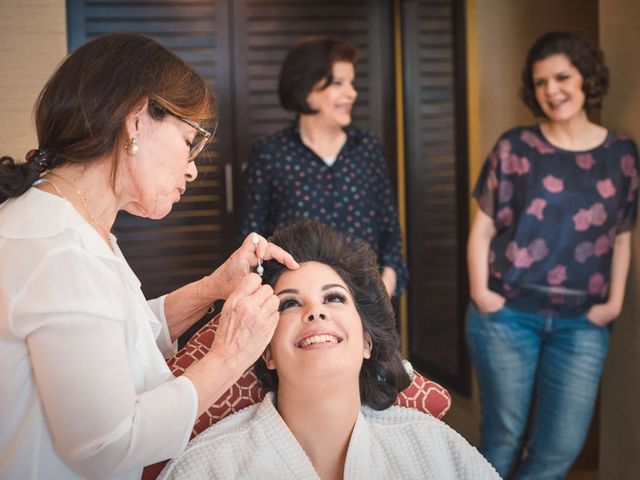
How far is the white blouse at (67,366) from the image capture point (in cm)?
116

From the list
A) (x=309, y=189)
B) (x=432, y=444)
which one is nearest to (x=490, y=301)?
(x=309, y=189)

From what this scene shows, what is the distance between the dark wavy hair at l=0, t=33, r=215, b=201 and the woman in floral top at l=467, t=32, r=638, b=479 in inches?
61.3

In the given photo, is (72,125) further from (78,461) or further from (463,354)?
(463,354)

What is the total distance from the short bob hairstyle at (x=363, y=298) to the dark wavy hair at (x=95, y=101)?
50cm

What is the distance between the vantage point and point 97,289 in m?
1.21

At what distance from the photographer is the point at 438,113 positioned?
147 inches

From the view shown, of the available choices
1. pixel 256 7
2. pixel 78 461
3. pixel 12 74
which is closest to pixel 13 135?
pixel 12 74

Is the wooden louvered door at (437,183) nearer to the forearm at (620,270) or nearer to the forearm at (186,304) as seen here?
the forearm at (620,270)

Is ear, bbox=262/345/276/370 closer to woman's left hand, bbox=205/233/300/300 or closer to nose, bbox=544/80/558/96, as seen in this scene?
woman's left hand, bbox=205/233/300/300

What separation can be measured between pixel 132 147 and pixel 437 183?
261 centimetres

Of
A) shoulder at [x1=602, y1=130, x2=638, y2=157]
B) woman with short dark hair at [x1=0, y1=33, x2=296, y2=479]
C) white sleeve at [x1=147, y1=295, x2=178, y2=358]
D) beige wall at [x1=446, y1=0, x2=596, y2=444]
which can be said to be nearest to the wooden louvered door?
beige wall at [x1=446, y1=0, x2=596, y2=444]

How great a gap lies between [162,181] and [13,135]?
70.6 inches

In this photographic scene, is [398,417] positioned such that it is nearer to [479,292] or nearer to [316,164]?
[479,292]

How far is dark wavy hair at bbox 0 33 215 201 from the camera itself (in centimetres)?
128
